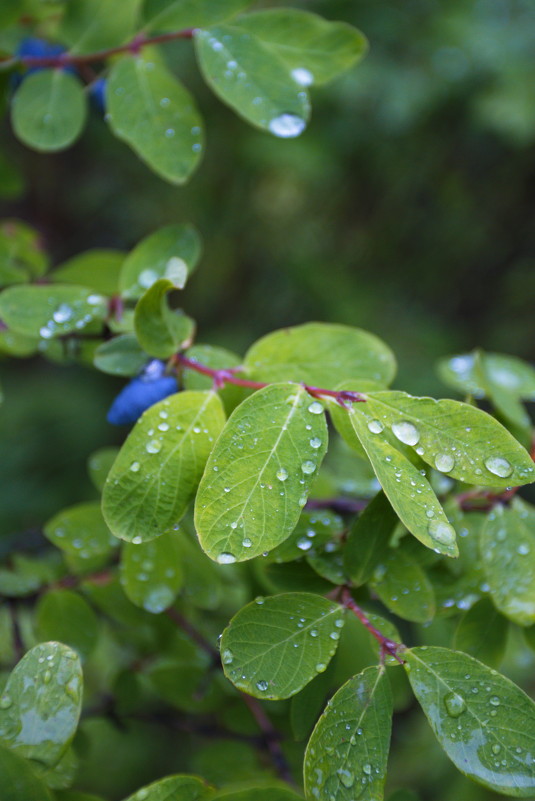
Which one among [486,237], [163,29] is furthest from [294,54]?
[486,237]

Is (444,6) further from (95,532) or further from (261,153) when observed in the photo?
(95,532)

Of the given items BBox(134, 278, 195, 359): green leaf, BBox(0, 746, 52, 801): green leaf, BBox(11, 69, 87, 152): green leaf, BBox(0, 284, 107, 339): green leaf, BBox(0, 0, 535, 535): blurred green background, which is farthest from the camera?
BBox(0, 0, 535, 535): blurred green background

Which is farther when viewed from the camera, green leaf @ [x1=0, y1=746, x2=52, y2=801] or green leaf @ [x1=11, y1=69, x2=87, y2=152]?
green leaf @ [x1=11, y1=69, x2=87, y2=152]

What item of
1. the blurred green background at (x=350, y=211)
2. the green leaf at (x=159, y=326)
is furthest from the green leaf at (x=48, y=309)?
the blurred green background at (x=350, y=211)

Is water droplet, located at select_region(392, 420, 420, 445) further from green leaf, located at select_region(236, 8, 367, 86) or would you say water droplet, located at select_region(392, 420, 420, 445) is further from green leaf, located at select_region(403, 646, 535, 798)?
green leaf, located at select_region(236, 8, 367, 86)

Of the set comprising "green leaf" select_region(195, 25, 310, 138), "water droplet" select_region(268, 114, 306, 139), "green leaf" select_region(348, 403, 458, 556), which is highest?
"green leaf" select_region(195, 25, 310, 138)

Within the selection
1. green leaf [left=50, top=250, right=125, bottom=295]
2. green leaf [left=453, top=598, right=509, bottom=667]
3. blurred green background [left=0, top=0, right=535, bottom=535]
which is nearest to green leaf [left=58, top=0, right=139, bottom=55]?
green leaf [left=50, top=250, right=125, bottom=295]

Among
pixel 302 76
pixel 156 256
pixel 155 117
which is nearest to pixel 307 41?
pixel 302 76

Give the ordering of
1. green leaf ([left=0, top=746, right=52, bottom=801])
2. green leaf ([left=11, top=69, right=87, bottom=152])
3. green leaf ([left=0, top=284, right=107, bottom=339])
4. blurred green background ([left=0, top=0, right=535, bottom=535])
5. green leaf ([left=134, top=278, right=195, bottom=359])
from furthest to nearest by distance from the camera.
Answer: blurred green background ([left=0, top=0, right=535, bottom=535]), green leaf ([left=11, top=69, right=87, bottom=152]), green leaf ([left=0, top=284, right=107, bottom=339]), green leaf ([left=134, top=278, right=195, bottom=359]), green leaf ([left=0, top=746, right=52, bottom=801])

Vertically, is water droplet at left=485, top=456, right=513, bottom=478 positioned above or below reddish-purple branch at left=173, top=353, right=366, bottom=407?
above
